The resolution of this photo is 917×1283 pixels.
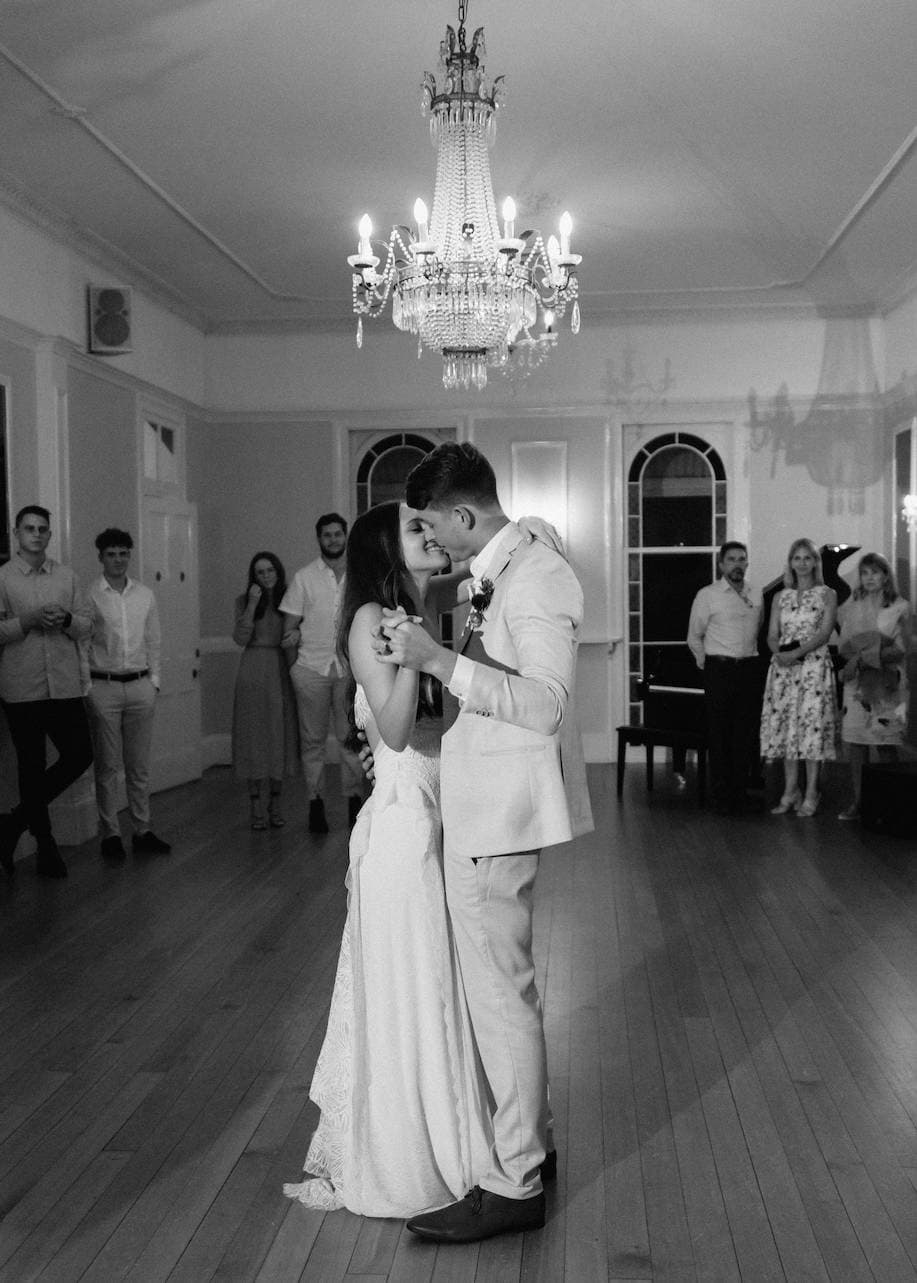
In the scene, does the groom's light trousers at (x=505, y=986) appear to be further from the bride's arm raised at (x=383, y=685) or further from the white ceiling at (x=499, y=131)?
the white ceiling at (x=499, y=131)

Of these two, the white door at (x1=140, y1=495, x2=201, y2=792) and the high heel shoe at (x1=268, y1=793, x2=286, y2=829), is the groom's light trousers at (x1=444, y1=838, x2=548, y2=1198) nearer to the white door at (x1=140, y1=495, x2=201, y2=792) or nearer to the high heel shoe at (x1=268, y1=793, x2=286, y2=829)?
the high heel shoe at (x1=268, y1=793, x2=286, y2=829)

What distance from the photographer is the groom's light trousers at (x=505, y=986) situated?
270 cm

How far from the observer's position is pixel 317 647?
24.8 feet

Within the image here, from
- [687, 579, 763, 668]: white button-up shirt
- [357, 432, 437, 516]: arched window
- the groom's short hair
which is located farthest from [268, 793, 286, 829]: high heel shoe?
the groom's short hair

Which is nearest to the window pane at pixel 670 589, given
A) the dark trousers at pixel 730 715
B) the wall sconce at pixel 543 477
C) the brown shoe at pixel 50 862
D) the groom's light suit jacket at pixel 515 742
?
the wall sconce at pixel 543 477

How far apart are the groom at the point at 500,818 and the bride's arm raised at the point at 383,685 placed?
0.33 ft

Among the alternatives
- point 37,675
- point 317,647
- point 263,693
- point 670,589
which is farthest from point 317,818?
point 670,589

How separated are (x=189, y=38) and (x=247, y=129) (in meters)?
1.10

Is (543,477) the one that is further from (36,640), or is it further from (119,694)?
(36,640)

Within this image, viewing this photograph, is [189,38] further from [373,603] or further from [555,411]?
[555,411]

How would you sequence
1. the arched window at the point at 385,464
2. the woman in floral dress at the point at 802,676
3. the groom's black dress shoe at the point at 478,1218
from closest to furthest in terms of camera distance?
the groom's black dress shoe at the point at 478,1218
the woman in floral dress at the point at 802,676
the arched window at the point at 385,464

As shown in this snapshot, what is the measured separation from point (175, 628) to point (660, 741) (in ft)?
11.8

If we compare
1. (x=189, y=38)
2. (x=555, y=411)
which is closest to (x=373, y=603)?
(x=189, y=38)

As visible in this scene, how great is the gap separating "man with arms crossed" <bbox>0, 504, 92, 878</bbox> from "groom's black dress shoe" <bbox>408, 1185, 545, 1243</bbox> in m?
3.98
